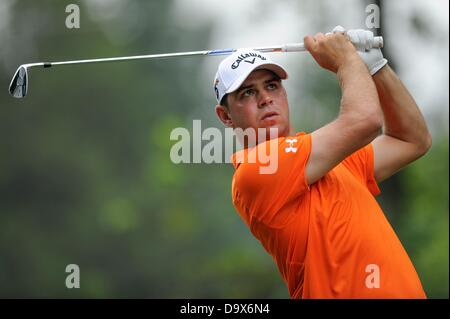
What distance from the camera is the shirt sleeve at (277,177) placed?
2.64 m

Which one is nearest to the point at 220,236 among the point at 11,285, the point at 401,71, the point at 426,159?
the point at 11,285

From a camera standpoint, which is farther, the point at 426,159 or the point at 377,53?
the point at 426,159

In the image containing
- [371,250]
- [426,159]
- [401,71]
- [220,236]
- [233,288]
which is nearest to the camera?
[371,250]

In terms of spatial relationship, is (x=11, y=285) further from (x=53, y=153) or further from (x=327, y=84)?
(x=327, y=84)

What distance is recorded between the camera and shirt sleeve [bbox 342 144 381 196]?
290cm

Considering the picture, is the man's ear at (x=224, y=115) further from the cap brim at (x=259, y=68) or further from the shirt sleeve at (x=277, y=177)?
the shirt sleeve at (x=277, y=177)

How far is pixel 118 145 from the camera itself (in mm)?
12695

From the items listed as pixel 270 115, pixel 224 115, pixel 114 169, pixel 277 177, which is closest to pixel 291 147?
pixel 277 177

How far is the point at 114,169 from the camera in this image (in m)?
12.8

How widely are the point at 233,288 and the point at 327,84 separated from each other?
3386 mm

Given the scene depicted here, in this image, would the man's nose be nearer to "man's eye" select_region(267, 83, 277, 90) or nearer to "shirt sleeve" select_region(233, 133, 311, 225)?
"man's eye" select_region(267, 83, 277, 90)

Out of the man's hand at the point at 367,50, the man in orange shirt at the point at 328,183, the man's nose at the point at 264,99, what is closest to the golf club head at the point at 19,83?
the man in orange shirt at the point at 328,183

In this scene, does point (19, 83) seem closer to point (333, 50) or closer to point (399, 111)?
point (333, 50)

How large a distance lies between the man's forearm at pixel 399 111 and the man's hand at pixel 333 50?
0.83ft
